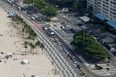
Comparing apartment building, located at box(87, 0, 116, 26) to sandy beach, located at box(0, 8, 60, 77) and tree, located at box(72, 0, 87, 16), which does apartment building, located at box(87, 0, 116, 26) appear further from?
sandy beach, located at box(0, 8, 60, 77)

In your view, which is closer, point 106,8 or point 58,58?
point 58,58

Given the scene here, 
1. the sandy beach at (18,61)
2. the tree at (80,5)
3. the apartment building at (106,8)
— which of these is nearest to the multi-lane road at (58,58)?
the sandy beach at (18,61)

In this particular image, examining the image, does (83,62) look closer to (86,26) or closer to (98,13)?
(86,26)

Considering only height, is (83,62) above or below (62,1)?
below

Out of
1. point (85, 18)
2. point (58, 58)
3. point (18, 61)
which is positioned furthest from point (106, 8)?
point (18, 61)

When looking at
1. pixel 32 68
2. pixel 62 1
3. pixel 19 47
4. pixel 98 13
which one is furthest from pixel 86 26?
pixel 32 68

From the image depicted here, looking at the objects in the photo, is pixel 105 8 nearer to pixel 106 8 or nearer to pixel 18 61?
pixel 106 8

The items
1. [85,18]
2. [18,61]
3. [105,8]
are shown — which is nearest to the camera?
[18,61]

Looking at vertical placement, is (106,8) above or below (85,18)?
above
